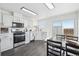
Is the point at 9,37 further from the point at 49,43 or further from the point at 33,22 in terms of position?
the point at 33,22

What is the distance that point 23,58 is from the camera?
104 centimetres

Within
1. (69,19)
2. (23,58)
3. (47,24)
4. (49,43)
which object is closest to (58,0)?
(23,58)

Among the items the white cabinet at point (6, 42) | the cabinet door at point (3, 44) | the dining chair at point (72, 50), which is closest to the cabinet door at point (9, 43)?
the white cabinet at point (6, 42)

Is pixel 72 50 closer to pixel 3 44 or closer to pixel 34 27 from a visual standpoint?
pixel 3 44

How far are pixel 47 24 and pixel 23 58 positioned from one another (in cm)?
623

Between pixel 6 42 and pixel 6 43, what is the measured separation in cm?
5

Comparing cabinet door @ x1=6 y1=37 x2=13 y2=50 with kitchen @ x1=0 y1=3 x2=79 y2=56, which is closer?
kitchen @ x1=0 y1=3 x2=79 y2=56

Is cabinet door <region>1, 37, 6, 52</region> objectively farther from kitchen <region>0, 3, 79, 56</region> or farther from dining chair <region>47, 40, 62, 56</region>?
dining chair <region>47, 40, 62, 56</region>

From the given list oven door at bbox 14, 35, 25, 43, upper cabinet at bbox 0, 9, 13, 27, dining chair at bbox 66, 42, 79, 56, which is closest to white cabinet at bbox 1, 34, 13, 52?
oven door at bbox 14, 35, 25, 43

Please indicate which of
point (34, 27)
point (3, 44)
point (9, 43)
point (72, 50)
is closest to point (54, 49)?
point (72, 50)

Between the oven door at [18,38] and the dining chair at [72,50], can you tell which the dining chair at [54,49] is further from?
the oven door at [18,38]

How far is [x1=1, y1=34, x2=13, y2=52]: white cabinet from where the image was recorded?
340cm

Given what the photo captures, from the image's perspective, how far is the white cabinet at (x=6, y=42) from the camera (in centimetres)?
340

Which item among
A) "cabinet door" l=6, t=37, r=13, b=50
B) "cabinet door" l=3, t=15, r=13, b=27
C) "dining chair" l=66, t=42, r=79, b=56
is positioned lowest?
"cabinet door" l=6, t=37, r=13, b=50
